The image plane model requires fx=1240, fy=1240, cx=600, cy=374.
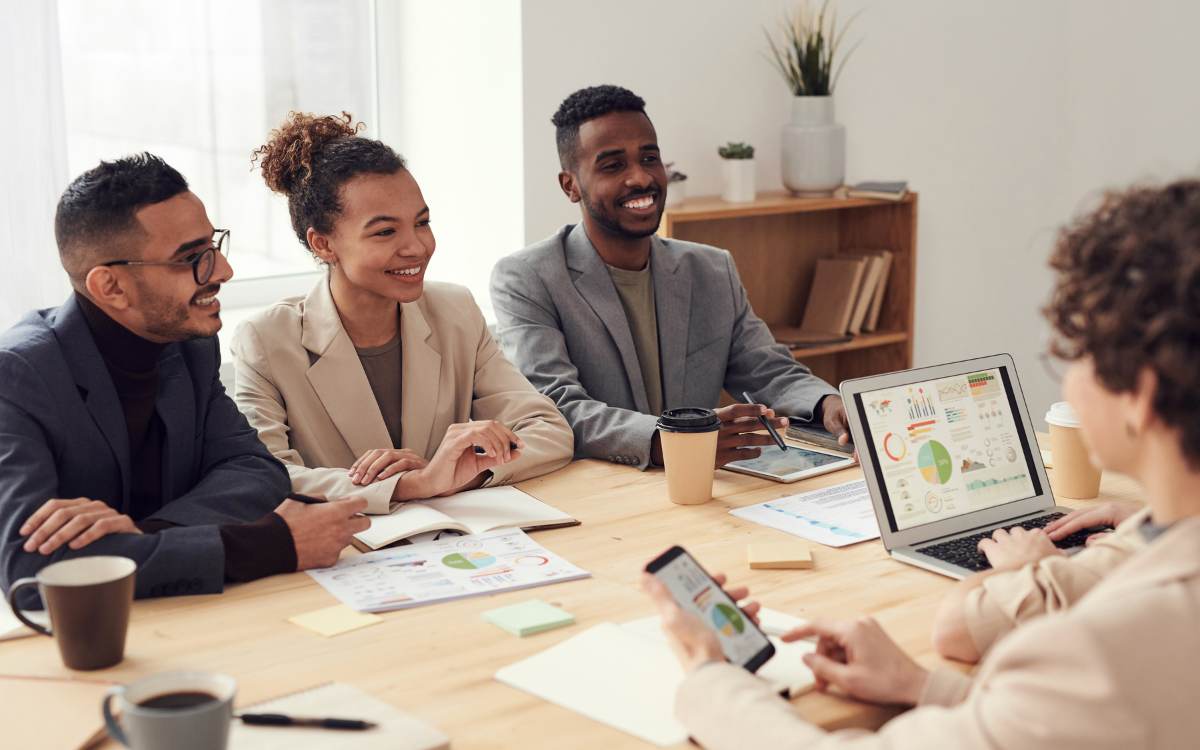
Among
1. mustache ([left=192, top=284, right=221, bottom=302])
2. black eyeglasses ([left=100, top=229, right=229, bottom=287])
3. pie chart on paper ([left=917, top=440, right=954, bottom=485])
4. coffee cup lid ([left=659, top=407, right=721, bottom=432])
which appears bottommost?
pie chart on paper ([left=917, top=440, right=954, bottom=485])

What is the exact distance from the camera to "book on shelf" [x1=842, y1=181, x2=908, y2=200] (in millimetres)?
4051

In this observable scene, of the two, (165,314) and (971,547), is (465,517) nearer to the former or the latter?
(165,314)

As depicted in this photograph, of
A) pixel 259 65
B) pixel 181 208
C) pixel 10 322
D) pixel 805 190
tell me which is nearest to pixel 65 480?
pixel 181 208

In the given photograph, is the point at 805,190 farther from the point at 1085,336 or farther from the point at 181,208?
the point at 1085,336

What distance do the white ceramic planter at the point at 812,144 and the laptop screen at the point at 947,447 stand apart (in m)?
2.17

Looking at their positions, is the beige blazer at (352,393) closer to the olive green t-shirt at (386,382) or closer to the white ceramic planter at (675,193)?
the olive green t-shirt at (386,382)

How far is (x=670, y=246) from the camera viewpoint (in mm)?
3072

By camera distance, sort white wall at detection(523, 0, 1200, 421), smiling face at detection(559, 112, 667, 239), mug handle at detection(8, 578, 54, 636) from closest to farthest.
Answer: mug handle at detection(8, 578, 54, 636)
smiling face at detection(559, 112, 667, 239)
white wall at detection(523, 0, 1200, 421)

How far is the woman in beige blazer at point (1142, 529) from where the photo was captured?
942mm

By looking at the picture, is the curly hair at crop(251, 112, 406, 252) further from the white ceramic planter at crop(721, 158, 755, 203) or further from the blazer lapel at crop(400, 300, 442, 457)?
the white ceramic planter at crop(721, 158, 755, 203)

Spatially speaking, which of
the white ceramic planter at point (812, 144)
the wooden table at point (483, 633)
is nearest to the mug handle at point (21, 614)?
the wooden table at point (483, 633)

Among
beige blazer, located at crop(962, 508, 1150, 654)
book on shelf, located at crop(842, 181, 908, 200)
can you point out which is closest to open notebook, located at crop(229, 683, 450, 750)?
beige blazer, located at crop(962, 508, 1150, 654)

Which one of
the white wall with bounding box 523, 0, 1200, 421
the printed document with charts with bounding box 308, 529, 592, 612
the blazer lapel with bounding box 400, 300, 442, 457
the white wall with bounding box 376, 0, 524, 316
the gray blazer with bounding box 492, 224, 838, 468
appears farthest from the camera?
the white wall with bounding box 523, 0, 1200, 421

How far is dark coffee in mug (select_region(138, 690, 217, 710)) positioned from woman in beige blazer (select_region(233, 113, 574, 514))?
995 millimetres
